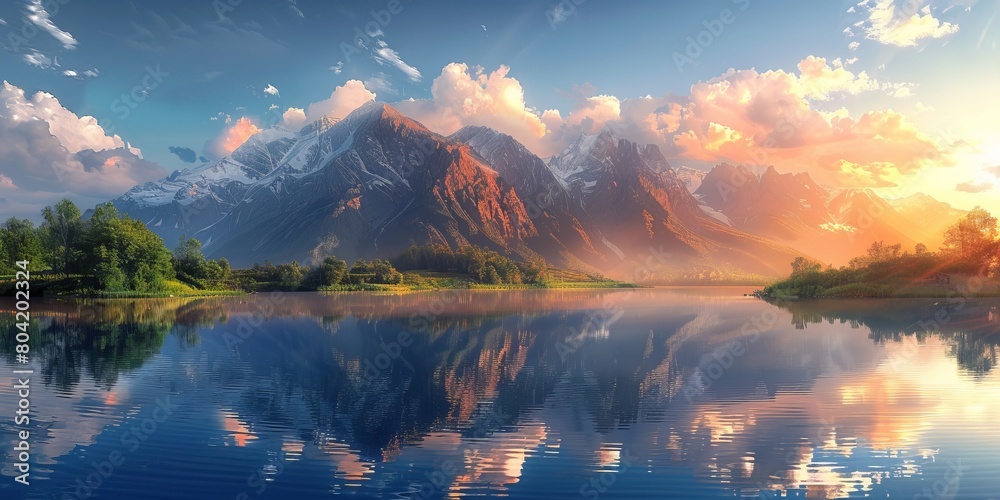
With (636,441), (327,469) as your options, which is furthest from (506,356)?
(327,469)

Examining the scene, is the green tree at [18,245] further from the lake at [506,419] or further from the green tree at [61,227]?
the lake at [506,419]

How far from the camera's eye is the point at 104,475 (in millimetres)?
19625

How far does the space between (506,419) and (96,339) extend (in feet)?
158

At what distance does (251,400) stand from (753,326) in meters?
63.0

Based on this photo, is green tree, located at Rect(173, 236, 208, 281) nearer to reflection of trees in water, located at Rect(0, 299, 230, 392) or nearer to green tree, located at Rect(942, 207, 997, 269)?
reflection of trees in water, located at Rect(0, 299, 230, 392)

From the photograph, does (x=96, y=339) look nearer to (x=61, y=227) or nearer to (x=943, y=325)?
(x=943, y=325)

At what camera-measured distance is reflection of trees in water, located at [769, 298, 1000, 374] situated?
4714cm

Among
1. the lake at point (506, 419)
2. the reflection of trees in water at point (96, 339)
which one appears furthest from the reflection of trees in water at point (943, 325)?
the reflection of trees in water at point (96, 339)

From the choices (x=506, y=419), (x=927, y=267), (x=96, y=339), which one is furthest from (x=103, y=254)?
(x=927, y=267)

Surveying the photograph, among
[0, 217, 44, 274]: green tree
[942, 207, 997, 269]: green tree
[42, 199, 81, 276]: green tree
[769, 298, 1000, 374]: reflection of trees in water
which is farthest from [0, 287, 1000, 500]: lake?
[0, 217, 44, 274]: green tree

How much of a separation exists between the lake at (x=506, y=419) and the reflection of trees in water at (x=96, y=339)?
49cm

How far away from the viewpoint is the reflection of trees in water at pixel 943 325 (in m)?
47.1

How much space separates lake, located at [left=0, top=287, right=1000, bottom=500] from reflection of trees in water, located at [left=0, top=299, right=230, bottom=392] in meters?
0.49

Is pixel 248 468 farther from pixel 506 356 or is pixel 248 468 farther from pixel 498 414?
pixel 506 356
